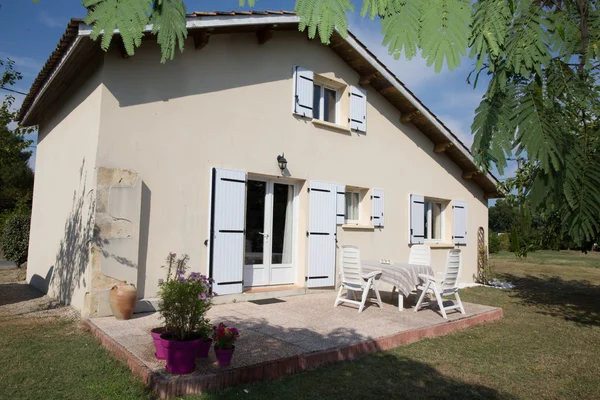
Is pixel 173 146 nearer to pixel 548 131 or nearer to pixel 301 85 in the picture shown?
pixel 301 85

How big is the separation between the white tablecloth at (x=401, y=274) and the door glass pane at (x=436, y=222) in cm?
479

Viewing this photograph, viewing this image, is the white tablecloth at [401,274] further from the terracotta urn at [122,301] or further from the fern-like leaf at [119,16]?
the fern-like leaf at [119,16]

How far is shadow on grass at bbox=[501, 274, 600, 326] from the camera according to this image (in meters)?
8.16

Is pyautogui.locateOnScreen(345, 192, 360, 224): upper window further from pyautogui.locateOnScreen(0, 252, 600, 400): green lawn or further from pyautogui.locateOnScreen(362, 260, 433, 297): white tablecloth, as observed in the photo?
pyautogui.locateOnScreen(0, 252, 600, 400): green lawn

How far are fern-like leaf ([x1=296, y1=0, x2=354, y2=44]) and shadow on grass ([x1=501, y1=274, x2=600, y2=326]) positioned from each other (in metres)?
7.70

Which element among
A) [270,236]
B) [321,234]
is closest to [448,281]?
[321,234]

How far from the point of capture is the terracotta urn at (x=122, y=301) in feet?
18.1

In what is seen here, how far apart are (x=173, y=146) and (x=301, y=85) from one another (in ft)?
9.71

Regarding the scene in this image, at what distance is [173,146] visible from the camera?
21.9ft

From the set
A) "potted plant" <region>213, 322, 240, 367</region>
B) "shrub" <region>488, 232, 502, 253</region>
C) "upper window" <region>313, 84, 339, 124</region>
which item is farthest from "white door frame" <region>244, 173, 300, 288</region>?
"shrub" <region>488, 232, 502, 253</region>

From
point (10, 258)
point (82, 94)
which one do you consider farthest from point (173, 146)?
point (10, 258)

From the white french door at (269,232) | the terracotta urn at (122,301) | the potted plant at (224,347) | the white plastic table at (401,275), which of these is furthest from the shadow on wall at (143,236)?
the white plastic table at (401,275)

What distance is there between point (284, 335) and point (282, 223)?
341cm

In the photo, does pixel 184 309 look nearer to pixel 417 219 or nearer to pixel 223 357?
pixel 223 357
